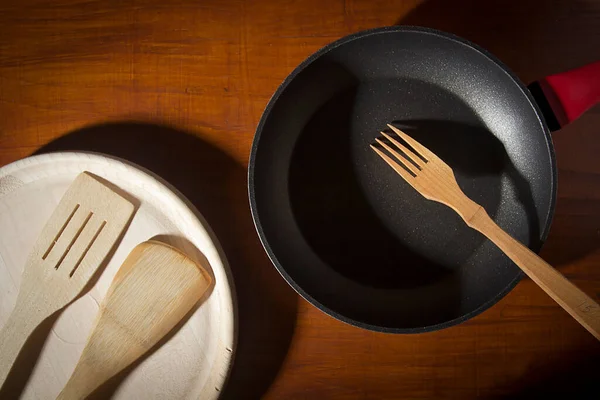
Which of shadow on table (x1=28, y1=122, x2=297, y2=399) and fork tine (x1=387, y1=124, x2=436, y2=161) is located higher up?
fork tine (x1=387, y1=124, x2=436, y2=161)

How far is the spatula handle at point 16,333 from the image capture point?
0.52 meters

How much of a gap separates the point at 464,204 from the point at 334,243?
16cm

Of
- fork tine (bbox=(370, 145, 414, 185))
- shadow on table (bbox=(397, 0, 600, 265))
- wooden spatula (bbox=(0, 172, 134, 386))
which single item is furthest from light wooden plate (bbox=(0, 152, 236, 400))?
shadow on table (bbox=(397, 0, 600, 265))

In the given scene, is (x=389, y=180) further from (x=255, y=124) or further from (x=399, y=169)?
(x=255, y=124)

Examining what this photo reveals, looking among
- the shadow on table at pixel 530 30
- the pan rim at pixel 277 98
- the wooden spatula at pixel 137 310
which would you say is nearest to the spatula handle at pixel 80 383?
the wooden spatula at pixel 137 310

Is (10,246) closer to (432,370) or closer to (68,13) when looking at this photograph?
(68,13)

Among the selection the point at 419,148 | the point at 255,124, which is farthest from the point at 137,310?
the point at 419,148

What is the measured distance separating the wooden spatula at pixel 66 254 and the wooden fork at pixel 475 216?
1.03 feet

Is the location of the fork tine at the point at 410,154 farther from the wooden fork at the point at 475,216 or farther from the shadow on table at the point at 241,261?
the shadow on table at the point at 241,261

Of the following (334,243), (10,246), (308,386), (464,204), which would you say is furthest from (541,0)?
(10,246)

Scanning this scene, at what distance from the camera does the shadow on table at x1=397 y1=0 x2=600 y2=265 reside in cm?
56

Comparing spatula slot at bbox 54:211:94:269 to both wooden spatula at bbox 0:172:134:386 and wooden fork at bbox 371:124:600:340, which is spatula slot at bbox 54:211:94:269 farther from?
wooden fork at bbox 371:124:600:340

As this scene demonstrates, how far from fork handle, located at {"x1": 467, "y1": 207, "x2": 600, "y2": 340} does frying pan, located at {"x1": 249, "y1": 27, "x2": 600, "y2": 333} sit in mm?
89

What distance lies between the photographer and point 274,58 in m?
0.56
